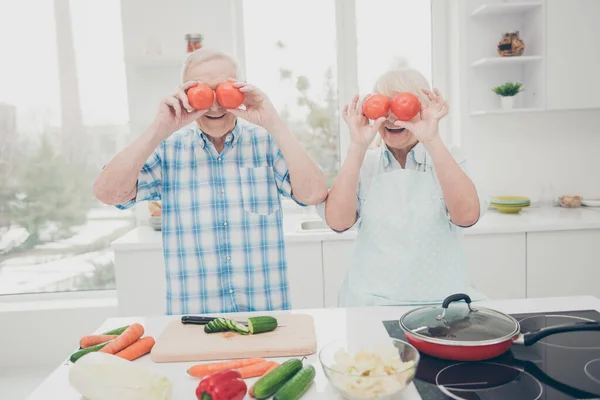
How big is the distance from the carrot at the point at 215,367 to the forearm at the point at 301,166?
644 millimetres

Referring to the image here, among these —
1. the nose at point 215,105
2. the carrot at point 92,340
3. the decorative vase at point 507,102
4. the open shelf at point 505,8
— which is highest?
the open shelf at point 505,8

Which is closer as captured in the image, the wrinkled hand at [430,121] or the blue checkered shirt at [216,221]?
the wrinkled hand at [430,121]

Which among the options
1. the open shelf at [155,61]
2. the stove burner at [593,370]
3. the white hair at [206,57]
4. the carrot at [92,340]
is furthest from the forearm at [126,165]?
the open shelf at [155,61]

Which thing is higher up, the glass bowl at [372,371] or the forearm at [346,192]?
the forearm at [346,192]

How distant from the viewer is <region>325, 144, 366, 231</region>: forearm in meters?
1.63

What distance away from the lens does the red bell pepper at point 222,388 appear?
977mm

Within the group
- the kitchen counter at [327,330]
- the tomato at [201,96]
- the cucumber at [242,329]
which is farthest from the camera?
the tomato at [201,96]

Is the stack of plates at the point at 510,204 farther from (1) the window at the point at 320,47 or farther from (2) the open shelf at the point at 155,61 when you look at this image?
(2) the open shelf at the point at 155,61

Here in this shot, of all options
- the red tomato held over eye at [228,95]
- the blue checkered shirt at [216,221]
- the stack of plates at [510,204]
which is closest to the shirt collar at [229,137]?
the blue checkered shirt at [216,221]

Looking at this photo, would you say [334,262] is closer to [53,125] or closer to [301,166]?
[301,166]

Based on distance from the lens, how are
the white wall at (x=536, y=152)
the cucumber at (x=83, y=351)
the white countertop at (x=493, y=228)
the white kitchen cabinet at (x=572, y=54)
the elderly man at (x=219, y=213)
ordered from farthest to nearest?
the white wall at (x=536, y=152)
the white kitchen cabinet at (x=572, y=54)
the white countertop at (x=493, y=228)
the elderly man at (x=219, y=213)
the cucumber at (x=83, y=351)

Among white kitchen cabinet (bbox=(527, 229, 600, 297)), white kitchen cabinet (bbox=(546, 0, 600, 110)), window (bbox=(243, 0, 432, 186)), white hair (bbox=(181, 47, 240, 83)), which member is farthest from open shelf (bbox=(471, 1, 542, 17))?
white hair (bbox=(181, 47, 240, 83))

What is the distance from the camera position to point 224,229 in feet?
5.97

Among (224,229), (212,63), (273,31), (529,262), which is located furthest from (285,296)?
(273,31)
